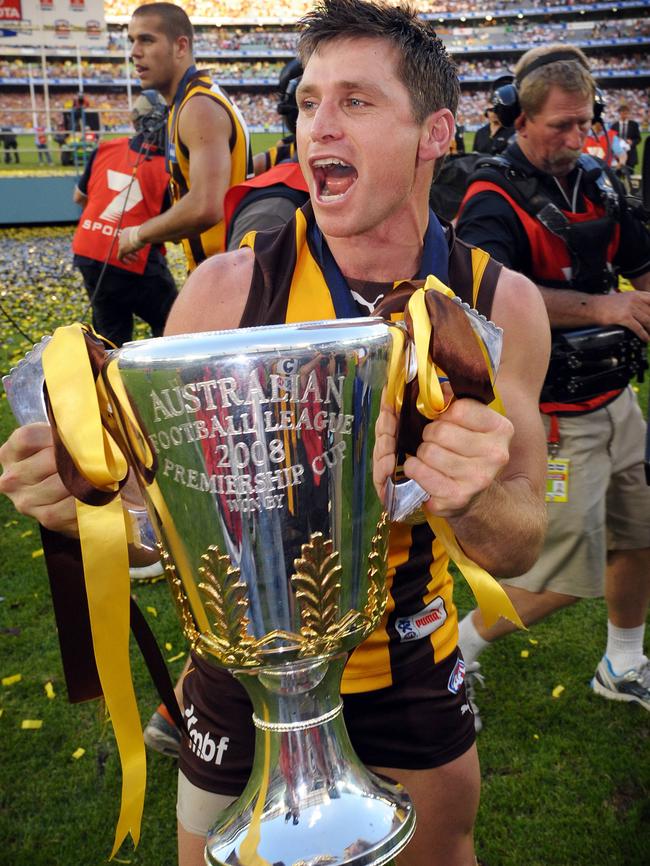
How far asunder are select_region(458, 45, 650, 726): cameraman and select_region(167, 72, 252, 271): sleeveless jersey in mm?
1228

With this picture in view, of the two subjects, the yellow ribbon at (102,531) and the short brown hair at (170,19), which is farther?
the short brown hair at (170,19)

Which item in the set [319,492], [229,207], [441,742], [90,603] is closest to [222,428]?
[319,492]

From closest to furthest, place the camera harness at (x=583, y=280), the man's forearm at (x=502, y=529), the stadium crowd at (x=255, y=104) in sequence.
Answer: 1. the man's forearm at (x=502, y=529)
2. the camera harness at (x=583, y=280)
3. the stadium crowd at (x=255, y=104)

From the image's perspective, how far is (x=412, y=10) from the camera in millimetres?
1679

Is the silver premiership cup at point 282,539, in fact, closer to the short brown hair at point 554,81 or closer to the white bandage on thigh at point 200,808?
the white bandage on thigh at point 200,808

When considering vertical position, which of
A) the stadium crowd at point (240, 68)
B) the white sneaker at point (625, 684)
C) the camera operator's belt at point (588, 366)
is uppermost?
the stadium crowd at point (240, 68)

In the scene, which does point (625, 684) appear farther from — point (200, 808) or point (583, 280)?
point (200, 808)

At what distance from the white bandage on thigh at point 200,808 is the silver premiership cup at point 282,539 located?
21.8 inches

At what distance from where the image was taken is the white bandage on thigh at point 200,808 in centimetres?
163

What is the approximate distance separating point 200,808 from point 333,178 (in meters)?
1.18

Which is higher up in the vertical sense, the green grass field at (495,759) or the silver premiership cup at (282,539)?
the silver premiership cup at (282,539)

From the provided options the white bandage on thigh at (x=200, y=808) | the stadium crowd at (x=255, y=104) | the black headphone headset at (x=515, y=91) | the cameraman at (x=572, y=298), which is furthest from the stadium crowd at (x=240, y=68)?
the white bandage on thigh at (x=200, y=808)

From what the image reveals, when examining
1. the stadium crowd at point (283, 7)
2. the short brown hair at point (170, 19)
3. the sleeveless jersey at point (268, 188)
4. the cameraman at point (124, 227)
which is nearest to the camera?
the sleeveless jersey at point (268, 188)

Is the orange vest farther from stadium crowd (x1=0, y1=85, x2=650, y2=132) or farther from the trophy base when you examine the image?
stadium crowd (x1=0, y1=85, x2=650, y2=132)
